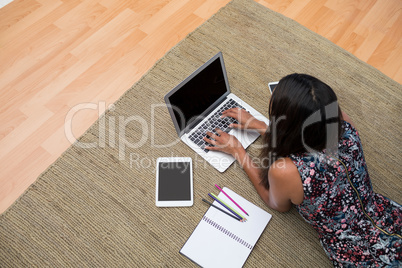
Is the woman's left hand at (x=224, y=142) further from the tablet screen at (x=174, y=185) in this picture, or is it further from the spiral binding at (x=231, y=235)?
the spiral binding at (x=231, y=235)

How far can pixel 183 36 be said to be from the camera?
6.56 feet

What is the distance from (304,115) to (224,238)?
60 cm

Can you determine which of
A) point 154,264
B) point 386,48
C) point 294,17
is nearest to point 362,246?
point 154,264

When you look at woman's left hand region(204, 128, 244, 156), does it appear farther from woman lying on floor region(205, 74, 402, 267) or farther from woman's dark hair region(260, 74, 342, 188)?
woman's dark hair region(260, 74, 342, 188)

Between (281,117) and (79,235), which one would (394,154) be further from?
(79,235)

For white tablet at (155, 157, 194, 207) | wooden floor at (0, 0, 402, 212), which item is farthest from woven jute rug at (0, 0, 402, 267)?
wooden floor at (0, 0, 402, 212)

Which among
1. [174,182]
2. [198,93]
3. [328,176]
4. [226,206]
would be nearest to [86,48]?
[198,93]

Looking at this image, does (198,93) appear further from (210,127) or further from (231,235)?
(231,235)

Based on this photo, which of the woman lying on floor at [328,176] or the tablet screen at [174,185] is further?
the tablet screen at [174,185]

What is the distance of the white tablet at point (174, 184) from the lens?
140 cm

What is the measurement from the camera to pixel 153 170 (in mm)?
1485

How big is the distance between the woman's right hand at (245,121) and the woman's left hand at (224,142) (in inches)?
2.9

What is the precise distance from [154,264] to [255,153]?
2.09 feet

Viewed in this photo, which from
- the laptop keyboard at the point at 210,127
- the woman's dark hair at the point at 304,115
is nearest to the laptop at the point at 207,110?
the laptop keyboard at the point at 210,127
